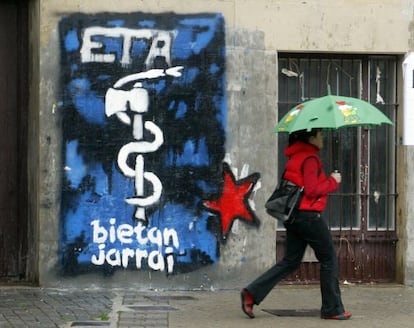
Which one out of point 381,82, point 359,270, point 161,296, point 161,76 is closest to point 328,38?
point 381,82

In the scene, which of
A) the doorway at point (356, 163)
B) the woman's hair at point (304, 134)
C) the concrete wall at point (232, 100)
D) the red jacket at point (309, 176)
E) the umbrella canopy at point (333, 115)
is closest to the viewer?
the umbrella canopy at point (333, 115)

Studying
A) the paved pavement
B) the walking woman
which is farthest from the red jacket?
the paved pavement

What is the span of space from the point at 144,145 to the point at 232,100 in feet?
3.28

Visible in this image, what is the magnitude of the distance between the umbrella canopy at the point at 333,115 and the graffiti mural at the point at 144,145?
5.85 ft

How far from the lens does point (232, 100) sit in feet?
32.5

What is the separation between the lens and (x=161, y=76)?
32.2 ft

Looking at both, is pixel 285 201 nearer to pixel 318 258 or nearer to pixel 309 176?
pixel 309 176

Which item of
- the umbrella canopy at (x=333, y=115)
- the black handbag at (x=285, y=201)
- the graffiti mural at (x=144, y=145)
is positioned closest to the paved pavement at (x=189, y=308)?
the graffiti mural at (x=144, y=145)

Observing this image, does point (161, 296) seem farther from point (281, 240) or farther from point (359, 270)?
point (359, 270)

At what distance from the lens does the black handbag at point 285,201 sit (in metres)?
8.20

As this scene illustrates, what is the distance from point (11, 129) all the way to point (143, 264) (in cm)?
193

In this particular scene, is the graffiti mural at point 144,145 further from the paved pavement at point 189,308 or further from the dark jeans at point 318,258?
the dark jeans at point 318,258

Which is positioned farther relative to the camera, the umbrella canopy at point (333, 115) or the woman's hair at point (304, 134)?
the woman's hair at point (304, 134)

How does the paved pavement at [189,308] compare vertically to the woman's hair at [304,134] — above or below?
below
